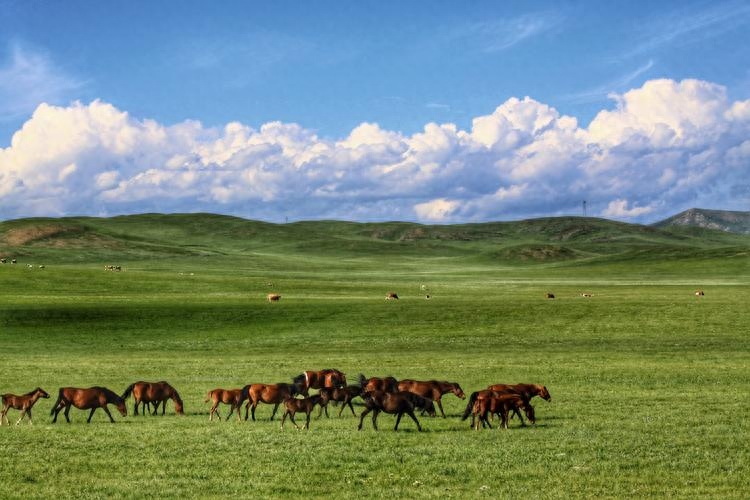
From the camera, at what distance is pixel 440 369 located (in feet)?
117

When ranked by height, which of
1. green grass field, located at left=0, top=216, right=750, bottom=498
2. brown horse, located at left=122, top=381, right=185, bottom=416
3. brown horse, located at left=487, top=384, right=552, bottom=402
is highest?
brown horse, located at left=487, top=384, right=552, bottom=402

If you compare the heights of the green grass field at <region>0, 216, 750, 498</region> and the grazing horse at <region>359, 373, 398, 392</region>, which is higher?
the grazing horse at <region>359, 373, 398, 392</region>

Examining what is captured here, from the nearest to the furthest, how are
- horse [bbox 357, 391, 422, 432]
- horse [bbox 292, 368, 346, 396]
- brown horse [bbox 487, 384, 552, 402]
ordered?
horse [bbox 357, 391, 422, 432] < brown horse [bbox 487, 384, 552, 402] < horse [bbox 292, 368, 346, 396]

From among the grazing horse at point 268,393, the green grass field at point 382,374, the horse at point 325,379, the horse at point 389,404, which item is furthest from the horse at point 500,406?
the horse at point 325,379

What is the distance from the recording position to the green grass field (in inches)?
605

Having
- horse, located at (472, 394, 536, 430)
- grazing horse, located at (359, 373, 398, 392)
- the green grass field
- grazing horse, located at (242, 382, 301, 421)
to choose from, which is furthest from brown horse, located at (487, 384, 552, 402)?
grazing horse, located at (242, 382, 301, 421)

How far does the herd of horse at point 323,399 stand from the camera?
67.2 ft

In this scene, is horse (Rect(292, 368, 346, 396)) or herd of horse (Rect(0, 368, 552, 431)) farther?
horse (Rect(292, 368, 346, 396))

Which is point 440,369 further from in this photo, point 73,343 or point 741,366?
point 73,343

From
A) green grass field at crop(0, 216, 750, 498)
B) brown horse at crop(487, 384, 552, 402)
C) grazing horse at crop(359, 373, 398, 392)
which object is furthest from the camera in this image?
grazing horse at crop(359, 373, 398, 392)

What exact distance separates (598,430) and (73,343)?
38340 millimetres

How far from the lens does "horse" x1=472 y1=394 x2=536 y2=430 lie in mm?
20516

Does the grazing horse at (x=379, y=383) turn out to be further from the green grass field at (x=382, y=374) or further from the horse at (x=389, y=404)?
the horse at (x=389, y=404)

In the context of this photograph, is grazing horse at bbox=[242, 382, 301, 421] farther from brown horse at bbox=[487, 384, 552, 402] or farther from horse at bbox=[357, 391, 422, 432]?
brown horse at bbox=[487, 384, 552, 402]
